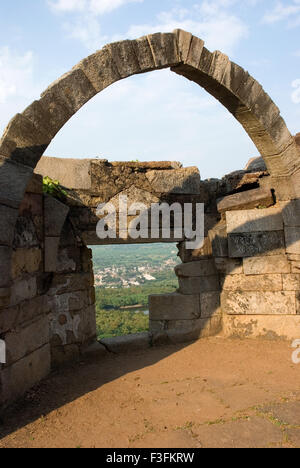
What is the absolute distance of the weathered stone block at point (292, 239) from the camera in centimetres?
487

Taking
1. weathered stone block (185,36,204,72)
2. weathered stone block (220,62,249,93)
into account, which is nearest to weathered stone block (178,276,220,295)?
weathered stone block (220,62,249,93)

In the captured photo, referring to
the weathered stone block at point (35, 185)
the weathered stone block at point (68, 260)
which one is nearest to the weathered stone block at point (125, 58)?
the weathered stone block at point (35, 185)

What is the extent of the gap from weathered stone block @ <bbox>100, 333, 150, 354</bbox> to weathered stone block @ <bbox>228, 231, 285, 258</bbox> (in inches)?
67.6

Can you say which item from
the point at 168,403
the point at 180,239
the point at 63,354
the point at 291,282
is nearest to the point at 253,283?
the point at 291,282

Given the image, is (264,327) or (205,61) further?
(264,327)

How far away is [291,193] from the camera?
196 inches

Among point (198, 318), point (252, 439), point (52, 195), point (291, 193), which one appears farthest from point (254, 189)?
point (252, 439)

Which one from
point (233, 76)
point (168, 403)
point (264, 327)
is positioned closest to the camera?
point (168, 403)

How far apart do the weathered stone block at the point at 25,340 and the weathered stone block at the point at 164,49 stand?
307cm

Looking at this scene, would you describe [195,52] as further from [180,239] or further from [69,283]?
[69,283]

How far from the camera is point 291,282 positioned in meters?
4.93

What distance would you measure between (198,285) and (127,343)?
1.32m

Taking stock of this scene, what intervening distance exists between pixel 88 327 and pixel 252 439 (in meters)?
2.82

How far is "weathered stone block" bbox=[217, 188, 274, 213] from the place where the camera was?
5.18 m
